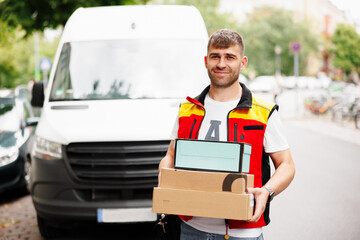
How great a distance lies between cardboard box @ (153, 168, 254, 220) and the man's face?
19.7 inches

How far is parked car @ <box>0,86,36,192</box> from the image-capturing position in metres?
7.14

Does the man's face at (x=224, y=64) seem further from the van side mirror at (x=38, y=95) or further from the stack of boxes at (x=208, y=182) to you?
the van side mirror at (x=38, y=95)

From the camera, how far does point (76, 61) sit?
5.56 meters

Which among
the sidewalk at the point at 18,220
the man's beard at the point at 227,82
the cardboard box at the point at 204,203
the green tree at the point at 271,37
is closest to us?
the cardboard box at the point at 204,203

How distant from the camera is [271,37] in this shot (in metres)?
61.7

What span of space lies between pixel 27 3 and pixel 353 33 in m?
18.8

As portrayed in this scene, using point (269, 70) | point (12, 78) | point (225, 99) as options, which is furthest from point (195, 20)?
point (269, 70)

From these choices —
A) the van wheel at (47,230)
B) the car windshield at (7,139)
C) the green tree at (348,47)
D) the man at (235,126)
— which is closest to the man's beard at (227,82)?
the man at (235,126)

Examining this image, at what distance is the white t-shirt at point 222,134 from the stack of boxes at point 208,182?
193 millimetres

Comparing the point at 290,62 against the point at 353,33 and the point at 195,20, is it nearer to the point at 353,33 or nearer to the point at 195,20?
the point at 353,33

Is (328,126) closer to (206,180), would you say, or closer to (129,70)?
(129,70)

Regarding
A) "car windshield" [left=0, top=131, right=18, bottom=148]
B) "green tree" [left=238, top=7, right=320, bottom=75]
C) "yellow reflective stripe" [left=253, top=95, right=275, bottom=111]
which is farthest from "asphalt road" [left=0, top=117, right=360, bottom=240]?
"green tree" [left=238, top=7, right=320, bottom=75]

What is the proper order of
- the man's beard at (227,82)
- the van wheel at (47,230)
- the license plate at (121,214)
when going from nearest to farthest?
1. the man's beard at (227,82)
2. the license plate at (121,214)
3. the van wheel at (47,230)

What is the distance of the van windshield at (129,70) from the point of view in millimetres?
5246
